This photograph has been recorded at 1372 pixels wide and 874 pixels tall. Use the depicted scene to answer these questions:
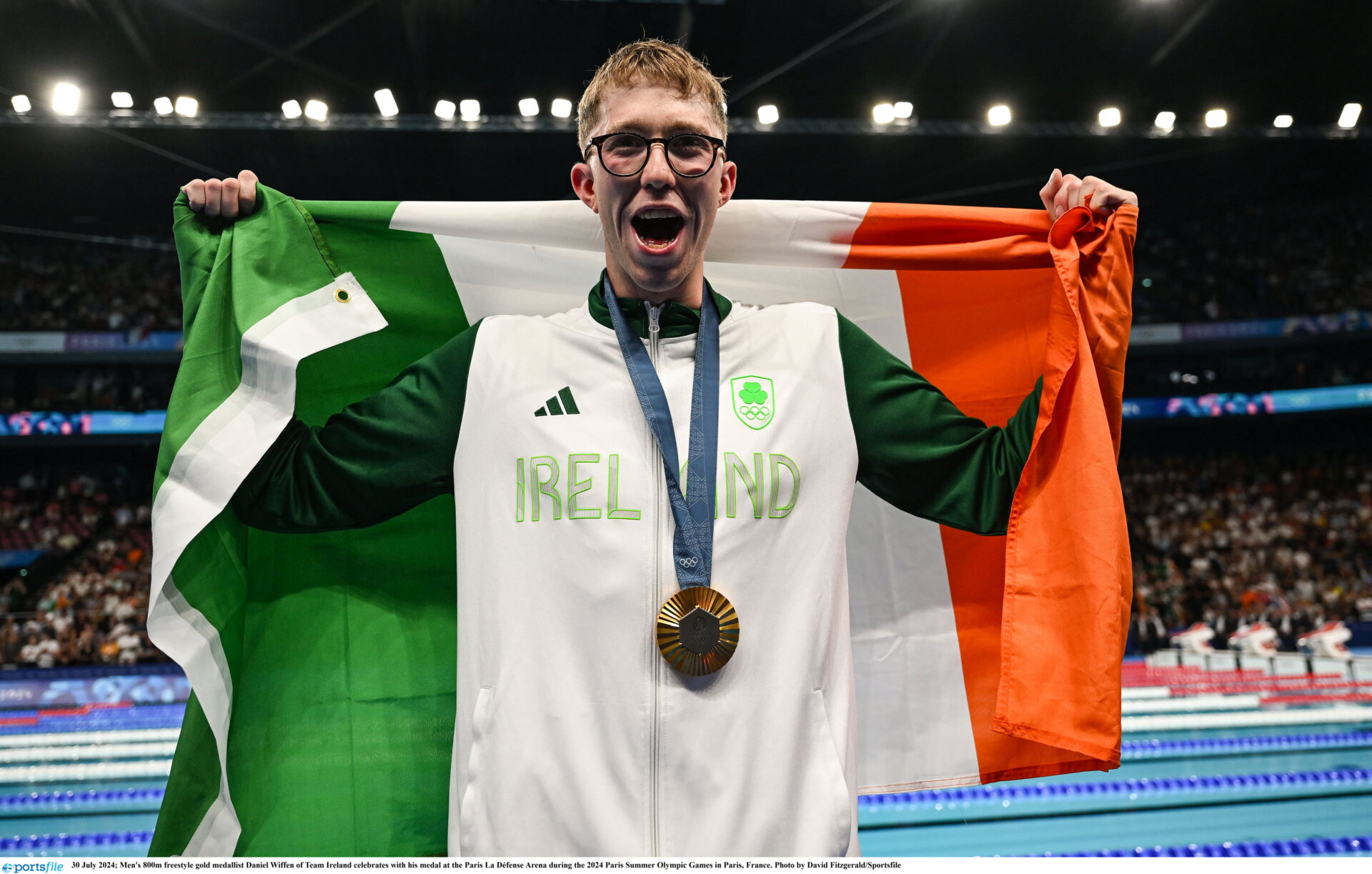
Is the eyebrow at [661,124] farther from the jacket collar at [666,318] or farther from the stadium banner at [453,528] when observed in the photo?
the stadium banner at [453,528]

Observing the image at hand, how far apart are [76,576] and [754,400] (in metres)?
15.2

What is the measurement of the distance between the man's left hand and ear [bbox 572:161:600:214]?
33.7 inches

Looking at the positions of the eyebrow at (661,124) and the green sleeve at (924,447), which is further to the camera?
the green sleeve at (924,447)

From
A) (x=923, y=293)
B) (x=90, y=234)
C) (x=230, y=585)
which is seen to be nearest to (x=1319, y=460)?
(x=923, y=293)

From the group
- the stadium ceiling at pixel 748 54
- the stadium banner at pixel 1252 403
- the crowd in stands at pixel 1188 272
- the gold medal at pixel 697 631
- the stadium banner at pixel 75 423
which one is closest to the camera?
the gold medal at pixel 697 631

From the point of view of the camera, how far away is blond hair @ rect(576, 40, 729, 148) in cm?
156

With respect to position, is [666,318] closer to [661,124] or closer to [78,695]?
[661,124]

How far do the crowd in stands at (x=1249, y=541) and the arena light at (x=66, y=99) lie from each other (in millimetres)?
13019

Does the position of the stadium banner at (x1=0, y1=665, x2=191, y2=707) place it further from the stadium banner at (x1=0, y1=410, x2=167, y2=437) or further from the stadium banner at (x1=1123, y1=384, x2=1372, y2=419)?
the stadium banner at (x1=1123, y1=384, x2=1372, y2=419)

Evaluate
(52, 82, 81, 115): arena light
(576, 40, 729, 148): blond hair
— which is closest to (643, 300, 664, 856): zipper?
(576, 40, 729, 148): blond hair

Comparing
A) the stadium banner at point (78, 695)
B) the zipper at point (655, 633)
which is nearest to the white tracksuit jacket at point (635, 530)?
the zipper at point (655, 633)

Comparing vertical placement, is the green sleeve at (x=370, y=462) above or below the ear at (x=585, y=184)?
below

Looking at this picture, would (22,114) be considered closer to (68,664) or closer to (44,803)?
(68,664)

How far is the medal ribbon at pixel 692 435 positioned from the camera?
57.9 inches
